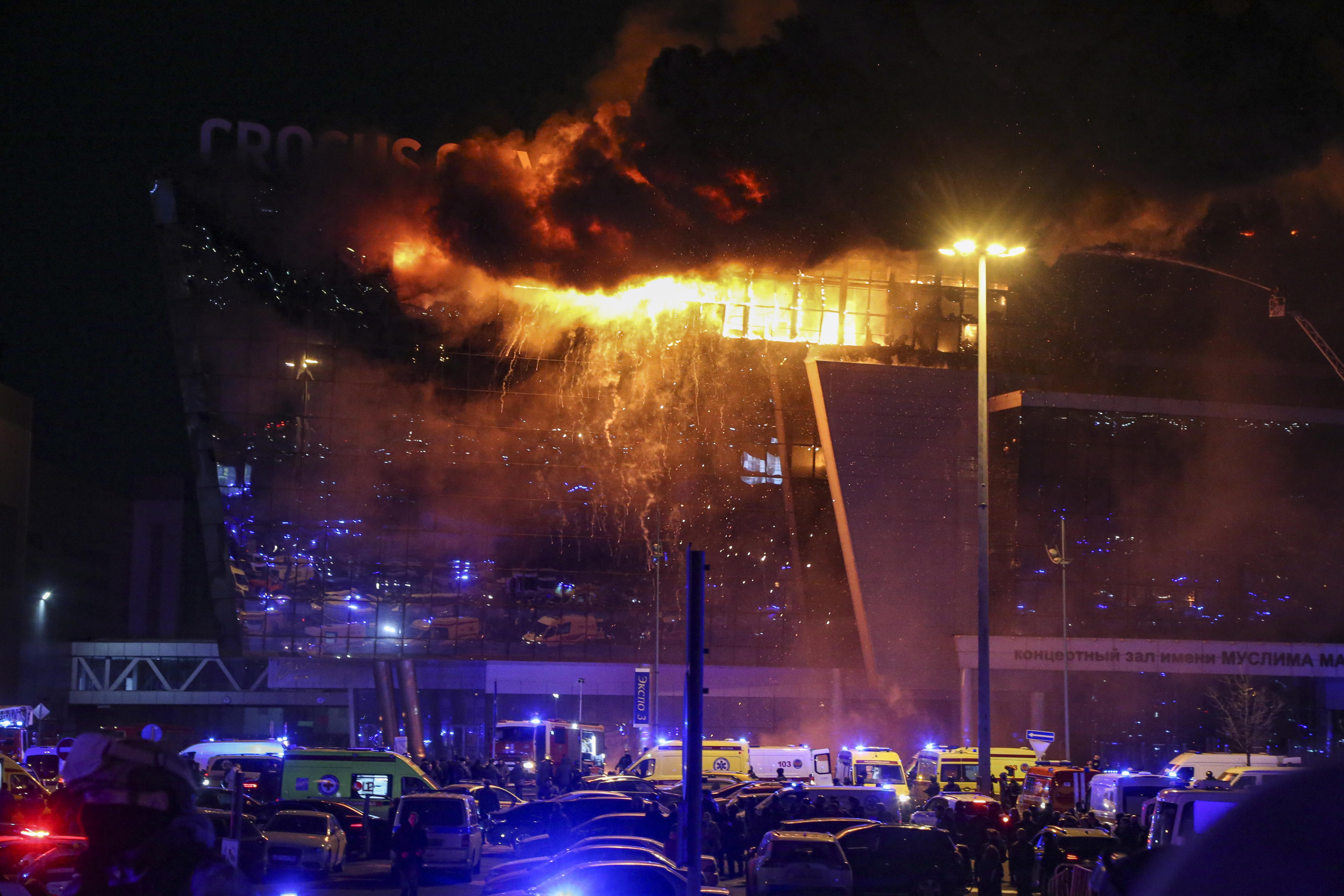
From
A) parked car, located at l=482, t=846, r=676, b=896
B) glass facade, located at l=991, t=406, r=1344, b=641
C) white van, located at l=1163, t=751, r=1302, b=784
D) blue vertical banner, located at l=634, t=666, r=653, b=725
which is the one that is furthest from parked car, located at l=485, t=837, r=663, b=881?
glass facade, located at l=991, t=406, r=1344, b=641

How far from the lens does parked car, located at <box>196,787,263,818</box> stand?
24734 mm

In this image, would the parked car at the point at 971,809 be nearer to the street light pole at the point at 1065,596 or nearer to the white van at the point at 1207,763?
the white van at the point at 1207,763

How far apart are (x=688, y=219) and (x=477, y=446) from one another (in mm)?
16408

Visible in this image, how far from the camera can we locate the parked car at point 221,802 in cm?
2473

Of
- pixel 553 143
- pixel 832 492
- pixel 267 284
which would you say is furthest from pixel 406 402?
pixel 832 492

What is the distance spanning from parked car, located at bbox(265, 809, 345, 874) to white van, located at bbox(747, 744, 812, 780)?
1944 centimetres

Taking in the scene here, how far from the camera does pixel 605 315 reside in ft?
164

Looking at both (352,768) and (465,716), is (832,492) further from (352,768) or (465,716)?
(352,768)

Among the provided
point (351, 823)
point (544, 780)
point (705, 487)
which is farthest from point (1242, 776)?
point (705, 487)

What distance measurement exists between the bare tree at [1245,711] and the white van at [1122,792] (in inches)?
788

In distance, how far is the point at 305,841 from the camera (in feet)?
76.3

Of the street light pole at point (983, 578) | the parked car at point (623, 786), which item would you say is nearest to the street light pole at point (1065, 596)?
the street light pole at point (983, 578)

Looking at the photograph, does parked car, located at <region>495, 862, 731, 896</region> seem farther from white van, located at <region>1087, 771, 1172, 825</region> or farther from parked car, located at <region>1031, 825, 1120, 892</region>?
white van, located at <region>1087, 771, 1172, 825</region>

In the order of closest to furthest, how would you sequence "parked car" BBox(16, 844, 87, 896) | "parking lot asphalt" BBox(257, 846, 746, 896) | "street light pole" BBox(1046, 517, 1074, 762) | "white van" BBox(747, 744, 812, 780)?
1. "parked car" BBox(16, 844, 87, 896)
2. "parking lot asphalt" BBox(257, 846, 746, 896)
3. "white van" BBox(747, 744, 812, 780)
4. "street light pole" BBox(1046, 517, 1074, 762)
